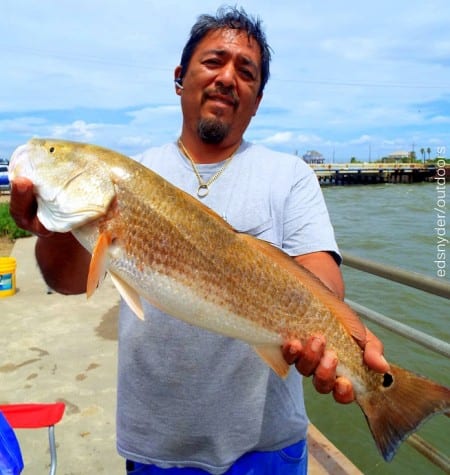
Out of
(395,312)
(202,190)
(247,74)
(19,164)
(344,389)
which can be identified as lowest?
(395,312)

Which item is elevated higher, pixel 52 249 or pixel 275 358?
pixel 52 249

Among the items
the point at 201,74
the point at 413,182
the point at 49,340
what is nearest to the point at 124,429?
the point at 201,74

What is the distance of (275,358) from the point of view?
6.29ft

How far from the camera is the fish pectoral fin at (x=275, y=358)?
6.28 ft

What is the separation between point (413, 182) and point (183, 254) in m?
69.8

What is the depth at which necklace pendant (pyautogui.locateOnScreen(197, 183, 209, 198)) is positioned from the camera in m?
2.24

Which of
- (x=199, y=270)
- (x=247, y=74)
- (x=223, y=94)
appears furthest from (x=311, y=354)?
(x=247, y=74)

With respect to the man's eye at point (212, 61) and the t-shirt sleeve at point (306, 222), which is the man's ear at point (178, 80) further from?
the t-shirt sleeve at point (306, 222)

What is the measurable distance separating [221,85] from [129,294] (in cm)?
105

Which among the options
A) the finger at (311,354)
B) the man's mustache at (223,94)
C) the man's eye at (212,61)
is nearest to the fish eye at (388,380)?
the finger at (311,354)

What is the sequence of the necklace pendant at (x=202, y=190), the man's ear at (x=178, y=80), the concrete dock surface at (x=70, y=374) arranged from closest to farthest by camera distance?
the necklace pendant at (x=202, y=190)
the man's ear at (x=178, y=80)
the concrete dock surface at (x=70, y=374)

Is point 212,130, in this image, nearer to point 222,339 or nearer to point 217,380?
point 222,339

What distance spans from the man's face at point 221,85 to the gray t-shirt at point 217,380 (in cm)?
28

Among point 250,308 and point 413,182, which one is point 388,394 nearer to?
point 250,308
